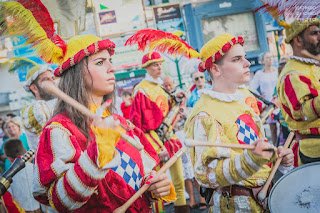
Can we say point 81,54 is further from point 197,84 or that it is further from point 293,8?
point 197,84

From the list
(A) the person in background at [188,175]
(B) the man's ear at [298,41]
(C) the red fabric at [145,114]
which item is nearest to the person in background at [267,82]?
(A) the person in background at [188,175]

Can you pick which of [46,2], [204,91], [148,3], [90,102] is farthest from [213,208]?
[148,3]

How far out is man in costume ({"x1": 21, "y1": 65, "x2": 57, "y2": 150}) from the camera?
13.0ft

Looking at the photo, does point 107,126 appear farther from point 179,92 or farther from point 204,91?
point 179,92

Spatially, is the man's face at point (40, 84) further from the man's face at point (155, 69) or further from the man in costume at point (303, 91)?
the man in costume at point (303, 91)

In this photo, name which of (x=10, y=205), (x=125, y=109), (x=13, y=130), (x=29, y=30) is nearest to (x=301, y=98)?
(x=29, y=30)

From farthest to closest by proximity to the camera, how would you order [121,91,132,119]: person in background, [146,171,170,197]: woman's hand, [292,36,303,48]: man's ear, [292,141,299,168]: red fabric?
1. [121,91,132,119]: person in background
2. [292,36,303,48]: man's ear
3. [292,141,299,168]: red fabric
4. [146,171,170,197]: woman's hand

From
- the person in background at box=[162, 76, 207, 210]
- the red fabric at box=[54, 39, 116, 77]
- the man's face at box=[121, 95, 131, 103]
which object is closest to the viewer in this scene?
the red fabric at box=[54, 39, 116, 77]

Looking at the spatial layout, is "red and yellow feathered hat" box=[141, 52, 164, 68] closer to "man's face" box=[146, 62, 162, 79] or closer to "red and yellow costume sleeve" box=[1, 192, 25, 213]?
"man's face" box=[146, 62, 162, 79]

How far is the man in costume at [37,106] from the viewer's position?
395 cm

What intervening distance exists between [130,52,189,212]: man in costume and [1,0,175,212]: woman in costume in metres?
2.64

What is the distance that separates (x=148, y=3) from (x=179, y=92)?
12.0 meters

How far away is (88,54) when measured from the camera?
2.13 metres

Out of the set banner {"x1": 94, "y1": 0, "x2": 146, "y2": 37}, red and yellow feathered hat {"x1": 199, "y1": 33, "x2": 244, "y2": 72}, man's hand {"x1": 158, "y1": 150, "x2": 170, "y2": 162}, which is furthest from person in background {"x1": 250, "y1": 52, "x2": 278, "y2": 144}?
banner {"x1": 94, "y1": 0, "x2": 146, "y2": 37}
